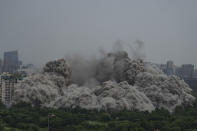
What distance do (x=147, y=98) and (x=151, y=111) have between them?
3.11m

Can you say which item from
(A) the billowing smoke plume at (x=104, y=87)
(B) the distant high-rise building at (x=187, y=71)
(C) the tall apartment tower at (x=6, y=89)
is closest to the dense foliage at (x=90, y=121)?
(A) the billowing smoke plume at (x=104, y=87)

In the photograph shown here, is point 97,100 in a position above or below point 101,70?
below

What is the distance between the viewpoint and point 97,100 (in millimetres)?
39750

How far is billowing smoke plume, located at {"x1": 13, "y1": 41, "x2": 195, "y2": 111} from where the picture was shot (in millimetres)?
38906

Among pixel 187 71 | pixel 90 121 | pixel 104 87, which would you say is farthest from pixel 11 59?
pixel 90 121

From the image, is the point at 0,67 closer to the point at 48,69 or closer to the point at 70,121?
the point at 48,69

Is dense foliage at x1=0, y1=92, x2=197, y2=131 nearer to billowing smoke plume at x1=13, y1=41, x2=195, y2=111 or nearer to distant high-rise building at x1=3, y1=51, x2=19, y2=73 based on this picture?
billowing smoke plume at x1=13, y1=41, x2=195, y2=111

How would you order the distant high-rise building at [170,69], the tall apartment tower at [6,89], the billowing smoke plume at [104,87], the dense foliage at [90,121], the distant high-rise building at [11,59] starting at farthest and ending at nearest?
1. the distant high-rise building at [170,69]
2. the distant high-rise building at [11,59]
3. the tall apartment tower at [6,89]
4. the billowing smoke plume at [104,87]
5. the dense foliage at [90,121]

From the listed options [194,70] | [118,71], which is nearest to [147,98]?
[118,71]

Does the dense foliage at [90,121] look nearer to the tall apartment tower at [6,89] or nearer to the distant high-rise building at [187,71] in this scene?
the tall apartment tower at [6,89]

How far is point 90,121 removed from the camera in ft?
102

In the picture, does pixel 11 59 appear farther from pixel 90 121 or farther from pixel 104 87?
pixel 90 121

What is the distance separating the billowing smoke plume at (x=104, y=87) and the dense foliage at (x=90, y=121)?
2.58 meters

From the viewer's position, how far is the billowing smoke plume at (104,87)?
38.9m
